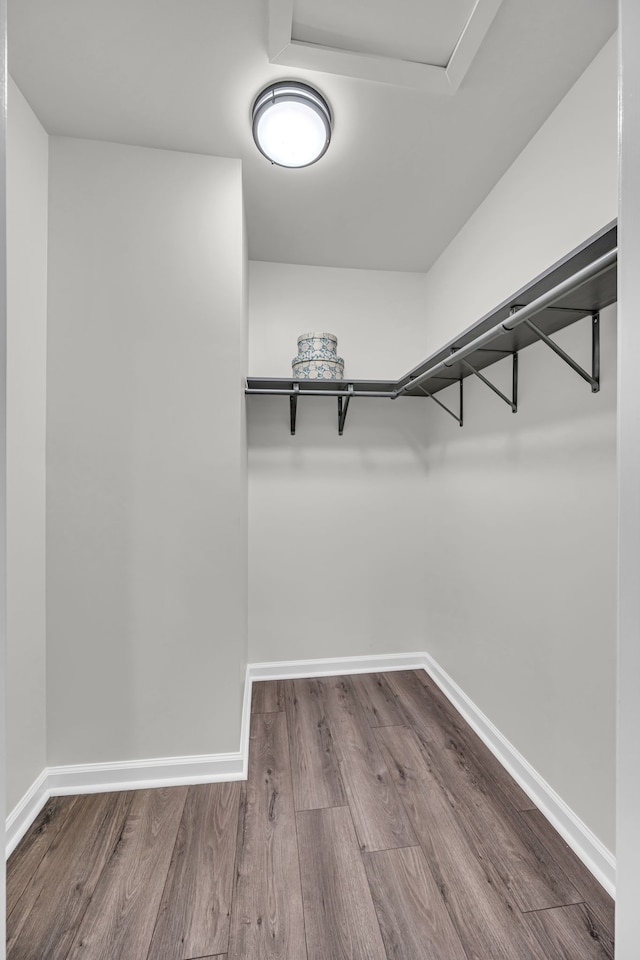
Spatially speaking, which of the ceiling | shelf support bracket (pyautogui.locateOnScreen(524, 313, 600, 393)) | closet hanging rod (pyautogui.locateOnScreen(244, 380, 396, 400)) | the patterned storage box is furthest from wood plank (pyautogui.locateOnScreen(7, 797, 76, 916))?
the ceiling

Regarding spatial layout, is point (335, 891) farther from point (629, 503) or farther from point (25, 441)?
point (25, 441)

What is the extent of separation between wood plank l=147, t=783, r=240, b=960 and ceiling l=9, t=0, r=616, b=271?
2459 mm

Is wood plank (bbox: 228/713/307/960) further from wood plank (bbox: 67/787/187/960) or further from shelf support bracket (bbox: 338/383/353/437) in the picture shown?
shelf support bracket (bbox: 338/383/353/437)

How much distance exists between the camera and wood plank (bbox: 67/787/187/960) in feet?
3.48

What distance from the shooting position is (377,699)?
2.21 meters

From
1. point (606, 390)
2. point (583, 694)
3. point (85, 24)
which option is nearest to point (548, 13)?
point (606, 390)

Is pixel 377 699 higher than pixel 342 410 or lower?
lower

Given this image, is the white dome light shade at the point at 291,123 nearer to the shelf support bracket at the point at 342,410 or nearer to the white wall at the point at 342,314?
the white wall at the point at 342,314

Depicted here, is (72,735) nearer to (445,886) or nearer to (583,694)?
(445,886)

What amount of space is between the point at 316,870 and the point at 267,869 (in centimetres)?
15

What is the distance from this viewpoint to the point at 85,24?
3.98 ft

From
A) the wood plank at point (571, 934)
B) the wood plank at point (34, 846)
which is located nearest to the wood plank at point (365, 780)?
the wood plank at point (571, 934)

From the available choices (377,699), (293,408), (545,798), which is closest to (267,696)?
(377,699)

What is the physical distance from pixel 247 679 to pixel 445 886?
1.32 m
